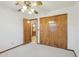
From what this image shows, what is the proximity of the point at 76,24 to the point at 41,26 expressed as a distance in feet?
5.53

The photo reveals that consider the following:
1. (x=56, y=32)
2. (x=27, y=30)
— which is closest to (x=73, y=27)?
(x=56, y=32)

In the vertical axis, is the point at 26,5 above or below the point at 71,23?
above

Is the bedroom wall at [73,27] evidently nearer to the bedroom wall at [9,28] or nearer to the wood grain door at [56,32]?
the wood grain door at [56,32]

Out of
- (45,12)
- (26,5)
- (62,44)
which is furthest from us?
(45,12)

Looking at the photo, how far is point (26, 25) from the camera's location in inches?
184

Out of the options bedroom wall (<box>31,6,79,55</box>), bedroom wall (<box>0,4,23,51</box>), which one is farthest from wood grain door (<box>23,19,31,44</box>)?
bedroom wall (<box>31,6,79,55</box>)

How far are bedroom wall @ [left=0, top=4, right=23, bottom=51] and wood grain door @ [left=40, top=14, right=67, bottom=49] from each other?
1064 mm

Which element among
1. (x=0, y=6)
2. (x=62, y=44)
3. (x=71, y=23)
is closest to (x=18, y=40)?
(x=0, y=6)

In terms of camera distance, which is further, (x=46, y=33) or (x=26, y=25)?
(x=26, y=25)

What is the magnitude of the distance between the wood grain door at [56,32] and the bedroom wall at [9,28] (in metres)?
1.06

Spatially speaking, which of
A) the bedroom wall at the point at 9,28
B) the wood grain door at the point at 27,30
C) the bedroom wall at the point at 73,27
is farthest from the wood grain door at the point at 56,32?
the bedroom wall at the point at 9,28

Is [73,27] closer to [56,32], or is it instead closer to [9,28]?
[56,32]

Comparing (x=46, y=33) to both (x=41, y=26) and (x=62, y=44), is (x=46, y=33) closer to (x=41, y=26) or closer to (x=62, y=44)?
(x=41, y=26)

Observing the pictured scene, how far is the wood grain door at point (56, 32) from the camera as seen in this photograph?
3.40 metres
